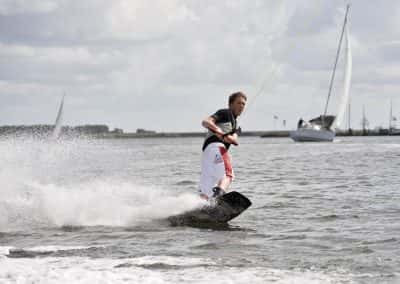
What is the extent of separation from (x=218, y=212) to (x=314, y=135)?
85250mm

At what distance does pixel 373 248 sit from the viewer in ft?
28.8

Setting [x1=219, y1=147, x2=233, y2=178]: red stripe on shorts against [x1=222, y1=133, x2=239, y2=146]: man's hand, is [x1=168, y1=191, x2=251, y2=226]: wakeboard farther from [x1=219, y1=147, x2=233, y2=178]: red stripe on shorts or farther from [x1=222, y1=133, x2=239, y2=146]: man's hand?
[x1=222, y1=133, x2=239, y2=146]: man's hand

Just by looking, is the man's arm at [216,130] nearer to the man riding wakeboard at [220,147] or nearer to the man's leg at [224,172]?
the man riding wakeboard at [220,147]

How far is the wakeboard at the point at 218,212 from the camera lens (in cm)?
1102

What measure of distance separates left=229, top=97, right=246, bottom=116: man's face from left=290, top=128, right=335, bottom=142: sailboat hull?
276ft

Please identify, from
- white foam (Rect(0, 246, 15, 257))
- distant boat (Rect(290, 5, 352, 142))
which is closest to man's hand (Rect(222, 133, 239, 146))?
white foam (Rect(0, 246, 15, 257))

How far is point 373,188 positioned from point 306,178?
4967mm

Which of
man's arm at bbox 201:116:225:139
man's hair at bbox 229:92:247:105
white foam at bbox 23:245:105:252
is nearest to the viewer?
white foam at bbox 23:245:105:252

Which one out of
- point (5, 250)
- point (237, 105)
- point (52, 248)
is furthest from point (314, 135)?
point (5, 250)

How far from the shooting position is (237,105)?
421 inches

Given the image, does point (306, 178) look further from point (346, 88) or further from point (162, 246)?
point (346, 88)

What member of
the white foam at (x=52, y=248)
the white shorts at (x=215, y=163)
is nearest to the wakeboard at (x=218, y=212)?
the white shorts at (x=215, y=163)

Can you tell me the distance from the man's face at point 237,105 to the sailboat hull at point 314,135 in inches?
3314

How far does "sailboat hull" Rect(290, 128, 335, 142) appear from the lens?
93.7 m
